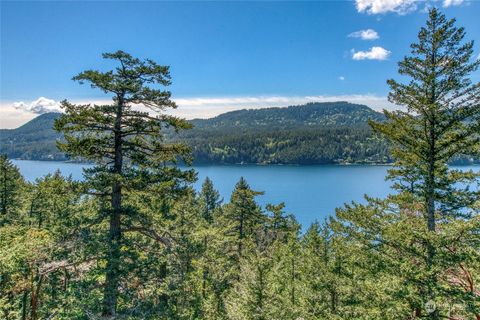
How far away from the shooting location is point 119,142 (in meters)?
10.8

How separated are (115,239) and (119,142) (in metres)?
3.18

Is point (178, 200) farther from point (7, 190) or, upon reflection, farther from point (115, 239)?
point (7, 190)

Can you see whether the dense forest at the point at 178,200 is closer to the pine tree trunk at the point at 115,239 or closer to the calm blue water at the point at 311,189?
the pine tree trunk at the point at 115,239

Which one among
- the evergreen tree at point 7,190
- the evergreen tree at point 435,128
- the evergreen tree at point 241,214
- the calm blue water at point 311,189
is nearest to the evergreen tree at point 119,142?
the evergreen tree at point 435,128

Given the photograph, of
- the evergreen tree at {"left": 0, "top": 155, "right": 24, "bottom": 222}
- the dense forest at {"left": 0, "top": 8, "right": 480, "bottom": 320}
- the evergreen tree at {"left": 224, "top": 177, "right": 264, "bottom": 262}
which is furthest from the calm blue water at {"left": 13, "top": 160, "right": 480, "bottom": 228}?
the dense forest at {"left": 0, "top": 8, "right": 480, "bottom": 320}

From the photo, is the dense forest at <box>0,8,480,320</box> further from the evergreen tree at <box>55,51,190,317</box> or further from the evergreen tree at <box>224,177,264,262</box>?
the evergreen tree at <box>224,177,264,262</box>

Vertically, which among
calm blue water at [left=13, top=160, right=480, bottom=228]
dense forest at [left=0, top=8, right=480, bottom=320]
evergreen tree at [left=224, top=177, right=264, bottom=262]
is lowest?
calm blue water at [left=13, top=160, right=480, bottom=228]

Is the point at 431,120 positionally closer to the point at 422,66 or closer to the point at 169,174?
the point at 422,66

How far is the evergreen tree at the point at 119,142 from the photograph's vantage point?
9.94 metres

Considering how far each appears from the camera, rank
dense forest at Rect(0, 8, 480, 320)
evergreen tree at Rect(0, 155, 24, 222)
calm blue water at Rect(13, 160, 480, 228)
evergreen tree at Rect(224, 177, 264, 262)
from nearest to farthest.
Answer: dense forest at Rect(0, 8, 480, 320)
evergreen tree at Rect(224, 177, 264, 262)
evergreen tree at Rect(0, 155, 24, 222)
calm blue water at Rect(13, 160, 480, 228)

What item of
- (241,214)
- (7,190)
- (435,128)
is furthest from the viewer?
(7,190)

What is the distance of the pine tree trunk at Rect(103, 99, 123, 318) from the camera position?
9.72 meters

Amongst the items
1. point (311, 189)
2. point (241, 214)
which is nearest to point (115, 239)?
point (241, 214)

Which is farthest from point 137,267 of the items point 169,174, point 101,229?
point 169,174
